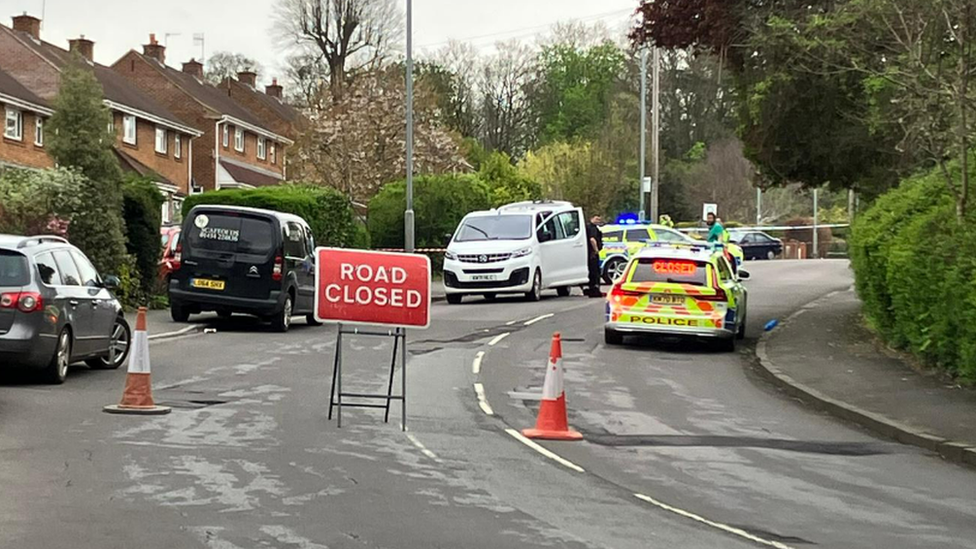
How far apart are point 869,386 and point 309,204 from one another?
65.9 feet

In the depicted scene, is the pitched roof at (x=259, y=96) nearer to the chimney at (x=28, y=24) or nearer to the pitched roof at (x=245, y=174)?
the pitched roof at (x=245, y=174)

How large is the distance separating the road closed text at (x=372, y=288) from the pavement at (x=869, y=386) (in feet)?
15.8

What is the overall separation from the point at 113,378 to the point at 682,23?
13224 mm

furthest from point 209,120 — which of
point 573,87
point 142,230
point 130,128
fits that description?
point 142,230

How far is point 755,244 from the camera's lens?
206 feet

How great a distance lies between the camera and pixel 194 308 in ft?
79.3

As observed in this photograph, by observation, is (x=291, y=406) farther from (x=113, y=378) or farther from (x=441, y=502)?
(x=441, y=502)

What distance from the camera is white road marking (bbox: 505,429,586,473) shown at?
11.5 meters

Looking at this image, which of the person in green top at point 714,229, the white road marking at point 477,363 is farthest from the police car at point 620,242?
the white road marking at point 477,363

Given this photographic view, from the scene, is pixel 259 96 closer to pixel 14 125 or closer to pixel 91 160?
pixel 14 125

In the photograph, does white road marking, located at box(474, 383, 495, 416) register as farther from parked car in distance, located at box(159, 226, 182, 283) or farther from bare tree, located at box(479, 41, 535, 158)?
bare tree, located at box(479, 41, 535, 158)

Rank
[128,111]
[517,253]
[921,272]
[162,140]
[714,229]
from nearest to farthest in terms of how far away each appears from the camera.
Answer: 1. [921,272]
2. [517,253]
3. [714,229]
4. [128,111]
5. [162,140]

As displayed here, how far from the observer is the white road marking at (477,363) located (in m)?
18.7

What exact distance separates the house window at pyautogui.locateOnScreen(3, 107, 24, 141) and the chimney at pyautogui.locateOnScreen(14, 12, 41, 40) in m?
13.5
